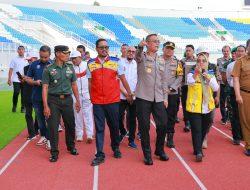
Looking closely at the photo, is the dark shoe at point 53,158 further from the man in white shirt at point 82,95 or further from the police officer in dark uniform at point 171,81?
the police officer in dark uniform at point 171,81

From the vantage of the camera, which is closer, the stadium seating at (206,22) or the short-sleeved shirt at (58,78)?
the short-sleeved shirt at (58,78)

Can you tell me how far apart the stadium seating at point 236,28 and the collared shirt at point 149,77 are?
40.3 m

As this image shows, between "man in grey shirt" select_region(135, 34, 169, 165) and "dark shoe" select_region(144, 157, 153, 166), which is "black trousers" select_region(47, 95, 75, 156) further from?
"dark shoe" select_region(144, 157, 153, 166)

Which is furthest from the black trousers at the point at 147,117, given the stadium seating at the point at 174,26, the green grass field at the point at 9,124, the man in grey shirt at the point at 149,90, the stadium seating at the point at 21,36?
the stadium seating at the point at 174,26

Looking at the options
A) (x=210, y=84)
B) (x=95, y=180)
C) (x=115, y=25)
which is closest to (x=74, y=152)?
(x=95, y=180)

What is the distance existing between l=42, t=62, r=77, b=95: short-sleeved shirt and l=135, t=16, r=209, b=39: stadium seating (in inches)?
1472

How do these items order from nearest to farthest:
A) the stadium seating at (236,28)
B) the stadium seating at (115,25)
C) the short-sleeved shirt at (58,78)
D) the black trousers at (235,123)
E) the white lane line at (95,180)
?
1. the white lane line at (95,180)
2. the short-sleeved shirt at (58,78)
3. the black trousers at (235,123)
4. the stadium seating at (115,25)
5. the stadium seating at (236,28)

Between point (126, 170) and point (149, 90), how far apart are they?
1.33 m

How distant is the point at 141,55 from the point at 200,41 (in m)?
37.5

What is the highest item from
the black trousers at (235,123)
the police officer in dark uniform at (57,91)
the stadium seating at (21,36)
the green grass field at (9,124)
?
the stadium seating at (21,36)

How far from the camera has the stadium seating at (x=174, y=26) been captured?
43338mm

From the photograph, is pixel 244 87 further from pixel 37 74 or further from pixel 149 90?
pixel 37 74

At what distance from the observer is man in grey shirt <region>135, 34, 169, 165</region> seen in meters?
6.00

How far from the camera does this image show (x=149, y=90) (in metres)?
6.04
